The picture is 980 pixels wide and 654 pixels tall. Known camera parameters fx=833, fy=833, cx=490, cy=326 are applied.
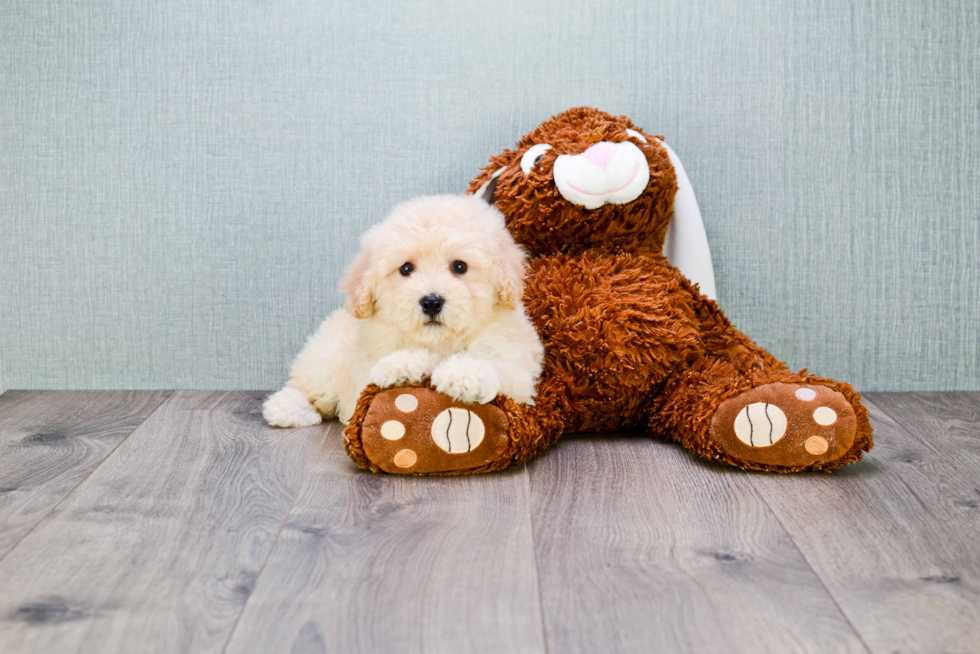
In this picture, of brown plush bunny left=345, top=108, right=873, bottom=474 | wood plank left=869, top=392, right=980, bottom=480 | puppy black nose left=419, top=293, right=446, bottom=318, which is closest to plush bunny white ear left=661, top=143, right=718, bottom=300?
brown plush bunny left=345, top=108, right=873, bottom=474

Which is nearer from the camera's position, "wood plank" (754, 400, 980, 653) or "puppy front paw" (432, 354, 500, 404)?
"wood plank" (754, 400, 980, 653)

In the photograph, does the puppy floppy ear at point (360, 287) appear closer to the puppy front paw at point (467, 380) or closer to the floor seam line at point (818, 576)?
the puppy front paw at point (467, 380)

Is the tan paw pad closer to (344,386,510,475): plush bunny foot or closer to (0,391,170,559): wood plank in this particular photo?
(344,386,510,475): plush bunny foot

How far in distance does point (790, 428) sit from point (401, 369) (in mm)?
601

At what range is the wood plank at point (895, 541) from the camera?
2.77 ft

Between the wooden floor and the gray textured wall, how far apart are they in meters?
0.43

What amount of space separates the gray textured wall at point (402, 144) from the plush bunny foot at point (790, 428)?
554mm

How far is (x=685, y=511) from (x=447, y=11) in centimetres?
114

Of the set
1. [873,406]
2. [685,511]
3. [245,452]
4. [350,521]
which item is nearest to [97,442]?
[245,452]

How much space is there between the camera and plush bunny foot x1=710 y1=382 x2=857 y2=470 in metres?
1.26

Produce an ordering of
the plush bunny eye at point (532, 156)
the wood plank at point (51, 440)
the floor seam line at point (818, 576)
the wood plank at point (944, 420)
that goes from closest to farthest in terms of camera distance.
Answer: the floor seam line at point (818, 576) → the wood plank at point (51, 440) → the wood plank at point (944, 420) → the plush bunny eye at point (532, 156)

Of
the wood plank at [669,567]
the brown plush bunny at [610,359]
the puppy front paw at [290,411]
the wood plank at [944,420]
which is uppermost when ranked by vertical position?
the brown plush bunny at [610,359]

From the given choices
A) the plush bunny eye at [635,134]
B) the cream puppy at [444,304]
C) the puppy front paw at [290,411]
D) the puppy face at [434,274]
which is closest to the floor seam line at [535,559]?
the cream puppy at [444,304]

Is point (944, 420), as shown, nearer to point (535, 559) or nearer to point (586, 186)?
point (586, 186)
